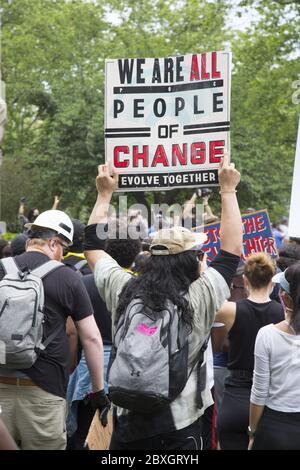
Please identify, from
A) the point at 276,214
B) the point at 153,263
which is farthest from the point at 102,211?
the point at 276,214

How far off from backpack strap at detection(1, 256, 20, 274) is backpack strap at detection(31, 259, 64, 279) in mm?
99

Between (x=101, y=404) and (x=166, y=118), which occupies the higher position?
(x=166, y=118)

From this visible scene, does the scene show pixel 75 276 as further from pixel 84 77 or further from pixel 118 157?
pixel 84 77

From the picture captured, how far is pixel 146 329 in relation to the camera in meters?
3.57

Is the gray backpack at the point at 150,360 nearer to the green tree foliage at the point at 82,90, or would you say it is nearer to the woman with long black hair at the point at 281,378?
the woman with long black hair at the point at 281,378

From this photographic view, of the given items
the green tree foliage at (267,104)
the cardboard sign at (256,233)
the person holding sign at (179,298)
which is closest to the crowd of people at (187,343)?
the person holding sign at (179,298)

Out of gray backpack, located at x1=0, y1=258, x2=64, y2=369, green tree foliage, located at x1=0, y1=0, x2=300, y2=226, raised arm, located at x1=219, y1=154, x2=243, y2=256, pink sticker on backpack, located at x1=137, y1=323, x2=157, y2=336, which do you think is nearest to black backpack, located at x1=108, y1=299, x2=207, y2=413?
pink sticker on backpack, located at x1=137, y1=323, x2=157, y2=336

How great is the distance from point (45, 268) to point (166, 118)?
1389mm

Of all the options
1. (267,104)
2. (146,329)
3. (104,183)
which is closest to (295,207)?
(104,183)

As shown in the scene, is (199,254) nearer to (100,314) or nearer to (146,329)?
(146,329)

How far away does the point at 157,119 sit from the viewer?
210 inches

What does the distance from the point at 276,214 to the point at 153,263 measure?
105 ft

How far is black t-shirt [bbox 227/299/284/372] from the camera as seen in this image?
16.5 ft

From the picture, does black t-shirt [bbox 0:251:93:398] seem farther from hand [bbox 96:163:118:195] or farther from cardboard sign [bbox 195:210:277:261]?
cardboard sign [bbox 195:210:277:261]
